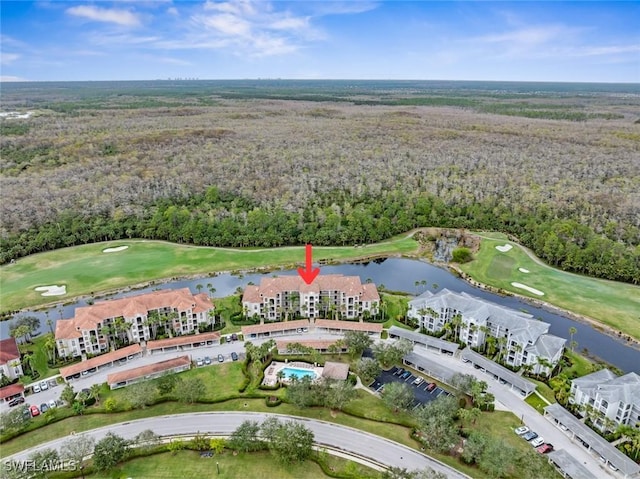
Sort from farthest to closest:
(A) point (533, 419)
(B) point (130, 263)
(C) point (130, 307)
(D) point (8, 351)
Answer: (B) point (130, 263) < (C) point (130, 307) < (D) point (8, 351) < (A) point (533, 419)

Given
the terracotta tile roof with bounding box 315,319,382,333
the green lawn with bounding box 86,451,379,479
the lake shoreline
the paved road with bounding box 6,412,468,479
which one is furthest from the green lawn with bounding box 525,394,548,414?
the lake shoreline

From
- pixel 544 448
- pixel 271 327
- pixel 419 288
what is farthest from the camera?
Result: pixel 419 288

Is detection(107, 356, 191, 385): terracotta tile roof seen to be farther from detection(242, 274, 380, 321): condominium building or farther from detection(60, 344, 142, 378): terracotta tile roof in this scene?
detection(242, 274, 380, 321): condominium building

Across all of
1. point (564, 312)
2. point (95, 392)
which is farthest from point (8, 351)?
point (564, 312)

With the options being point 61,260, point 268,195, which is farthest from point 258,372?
point 268,195

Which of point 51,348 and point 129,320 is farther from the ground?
point 129,320

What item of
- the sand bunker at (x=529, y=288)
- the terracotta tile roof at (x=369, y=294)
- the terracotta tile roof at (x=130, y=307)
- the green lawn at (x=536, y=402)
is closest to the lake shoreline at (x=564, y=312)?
the sand bunker at (x=529, y=288)

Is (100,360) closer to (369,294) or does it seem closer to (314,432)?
(314,432)

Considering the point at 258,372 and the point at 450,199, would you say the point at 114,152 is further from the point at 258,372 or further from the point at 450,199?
the point at 258,372
